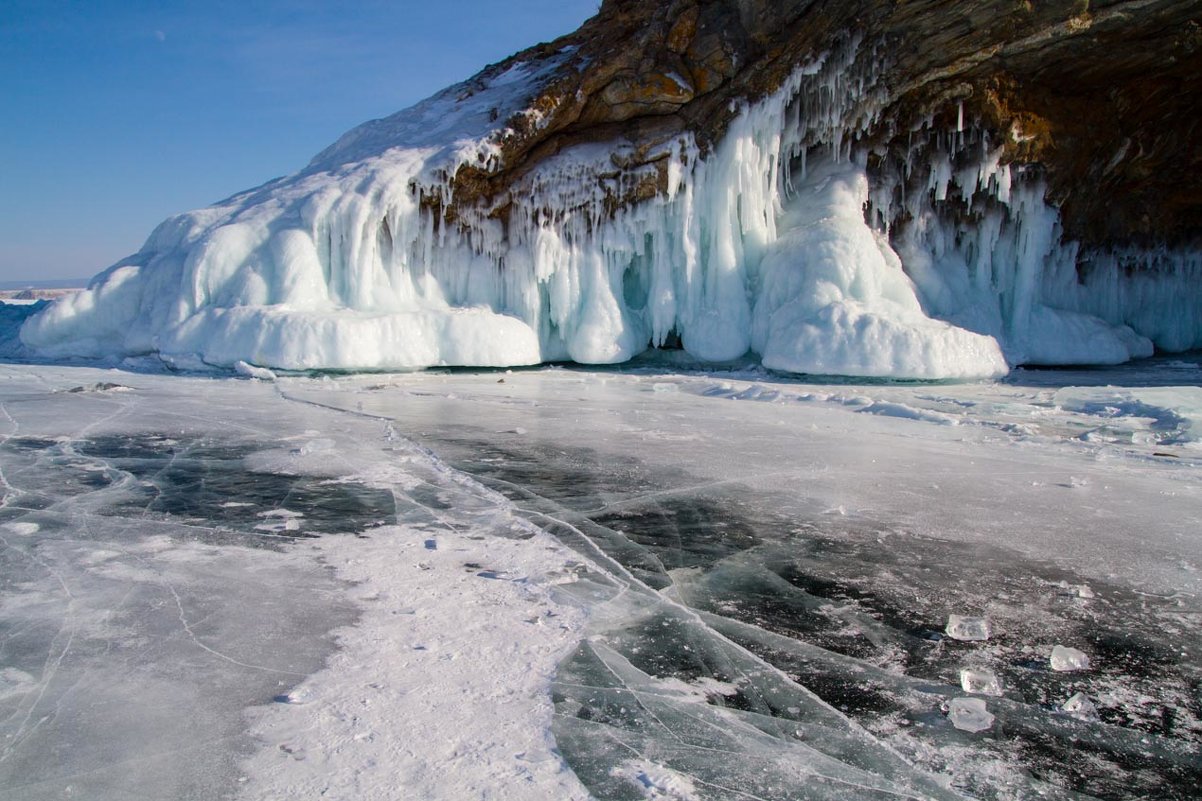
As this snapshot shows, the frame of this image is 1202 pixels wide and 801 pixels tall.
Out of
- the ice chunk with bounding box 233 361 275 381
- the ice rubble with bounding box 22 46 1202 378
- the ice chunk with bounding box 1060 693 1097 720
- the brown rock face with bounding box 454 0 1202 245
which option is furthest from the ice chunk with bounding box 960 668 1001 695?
the brown rock face with bounding box 454 0 1202 245

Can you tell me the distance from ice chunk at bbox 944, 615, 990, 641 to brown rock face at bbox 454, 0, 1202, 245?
32.0 feet

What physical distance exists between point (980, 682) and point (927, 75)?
34.5 feet

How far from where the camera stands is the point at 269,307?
10.9m

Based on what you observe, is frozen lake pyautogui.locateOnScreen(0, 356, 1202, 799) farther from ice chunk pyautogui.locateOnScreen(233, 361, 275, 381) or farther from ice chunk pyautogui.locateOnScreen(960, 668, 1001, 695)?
ice chunk pyautogui.locateOnScreen(233, 361, 275, 381)

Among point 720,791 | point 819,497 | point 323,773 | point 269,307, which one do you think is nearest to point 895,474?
point 819,497

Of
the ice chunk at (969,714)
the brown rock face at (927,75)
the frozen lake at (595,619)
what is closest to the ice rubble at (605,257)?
the brown rock face at (927,75)

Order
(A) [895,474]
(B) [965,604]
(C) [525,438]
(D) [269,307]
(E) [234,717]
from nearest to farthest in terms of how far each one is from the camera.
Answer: (E) [234,717], (B) [965,604], (A) [895,474], (C) [525,438], (D) [269,307]

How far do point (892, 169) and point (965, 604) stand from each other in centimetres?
1060

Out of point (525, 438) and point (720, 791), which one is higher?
point (525, 438)

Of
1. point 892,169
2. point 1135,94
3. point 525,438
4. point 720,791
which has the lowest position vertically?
point 720,791

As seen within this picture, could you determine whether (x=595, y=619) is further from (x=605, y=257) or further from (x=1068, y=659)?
(x=605, y=257)

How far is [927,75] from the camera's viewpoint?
428 inches

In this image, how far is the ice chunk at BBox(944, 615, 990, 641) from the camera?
276 centimetres

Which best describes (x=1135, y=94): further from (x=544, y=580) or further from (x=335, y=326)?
(x=544, y=580)
